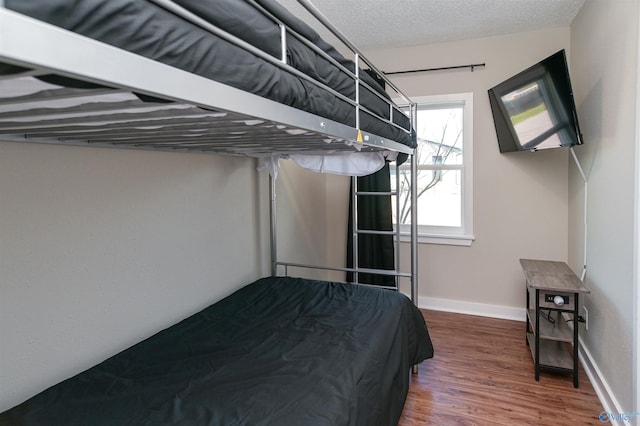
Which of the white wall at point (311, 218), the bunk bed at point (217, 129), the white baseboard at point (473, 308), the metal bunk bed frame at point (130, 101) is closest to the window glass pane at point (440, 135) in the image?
the white wall at point (311, 218)

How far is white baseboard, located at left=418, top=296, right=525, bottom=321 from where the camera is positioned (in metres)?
3.55

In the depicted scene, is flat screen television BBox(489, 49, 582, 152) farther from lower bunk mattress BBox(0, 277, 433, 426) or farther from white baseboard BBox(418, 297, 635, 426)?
lower bunk mattress BBox(0, 277, 433, 426)

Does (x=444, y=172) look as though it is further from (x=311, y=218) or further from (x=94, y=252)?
(x=94, y=252)

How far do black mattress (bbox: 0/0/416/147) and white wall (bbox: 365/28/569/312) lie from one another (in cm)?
253

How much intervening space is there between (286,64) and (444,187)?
3.07m

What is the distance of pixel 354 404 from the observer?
4.45 feet

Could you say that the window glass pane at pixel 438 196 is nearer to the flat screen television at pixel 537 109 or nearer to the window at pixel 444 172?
the window at pixel 444 172

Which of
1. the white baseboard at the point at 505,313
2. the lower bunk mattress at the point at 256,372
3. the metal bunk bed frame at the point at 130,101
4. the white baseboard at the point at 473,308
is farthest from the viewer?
the white baseboard at the point at 473,308

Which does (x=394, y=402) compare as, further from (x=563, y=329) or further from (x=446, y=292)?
(x=446, y=292)

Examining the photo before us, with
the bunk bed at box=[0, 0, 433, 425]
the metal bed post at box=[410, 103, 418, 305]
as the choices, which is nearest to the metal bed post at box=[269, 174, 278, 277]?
the bunk bed at box=[0, 0, 433, 425]

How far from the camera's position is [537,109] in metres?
2.88

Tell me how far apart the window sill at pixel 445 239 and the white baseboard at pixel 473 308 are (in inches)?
22.7

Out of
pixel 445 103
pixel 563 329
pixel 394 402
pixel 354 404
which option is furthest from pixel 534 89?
pixel 354 404

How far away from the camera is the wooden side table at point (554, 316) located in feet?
7.87
